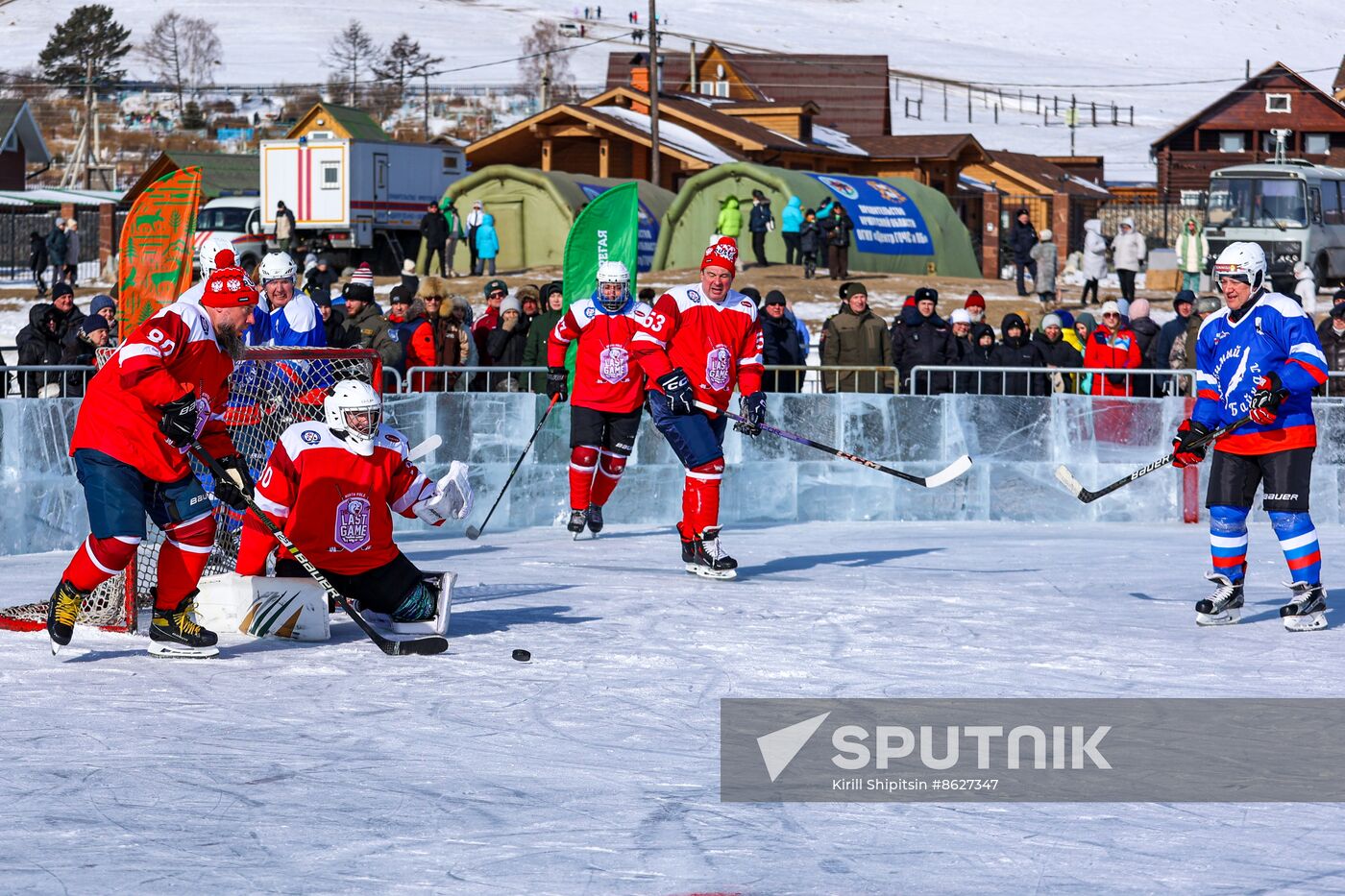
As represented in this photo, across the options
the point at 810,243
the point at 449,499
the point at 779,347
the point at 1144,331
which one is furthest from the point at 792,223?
the point at 449,499

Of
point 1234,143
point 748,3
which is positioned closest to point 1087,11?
point 748,3

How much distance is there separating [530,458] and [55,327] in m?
3.66

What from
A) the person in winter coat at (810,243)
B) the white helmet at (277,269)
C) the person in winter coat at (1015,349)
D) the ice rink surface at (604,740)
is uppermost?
the person in winter coat at (810,243)

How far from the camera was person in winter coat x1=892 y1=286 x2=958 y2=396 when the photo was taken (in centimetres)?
1424

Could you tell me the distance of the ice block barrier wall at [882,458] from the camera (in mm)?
12938

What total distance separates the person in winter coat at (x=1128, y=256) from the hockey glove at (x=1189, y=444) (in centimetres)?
1868

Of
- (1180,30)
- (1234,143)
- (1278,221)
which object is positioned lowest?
(1278,221)

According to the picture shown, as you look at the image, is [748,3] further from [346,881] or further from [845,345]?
[346,881]

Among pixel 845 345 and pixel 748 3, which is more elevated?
pixel 748 3

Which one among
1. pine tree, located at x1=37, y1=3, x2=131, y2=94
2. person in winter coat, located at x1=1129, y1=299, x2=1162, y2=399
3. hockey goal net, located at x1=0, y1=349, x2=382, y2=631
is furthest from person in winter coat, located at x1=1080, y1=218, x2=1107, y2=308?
pine tree, located at x1=37, y1=3, x2=131, y2=94

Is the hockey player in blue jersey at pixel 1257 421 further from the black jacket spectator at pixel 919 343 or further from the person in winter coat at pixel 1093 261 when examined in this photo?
the person in winter coat at pixel 1093 261

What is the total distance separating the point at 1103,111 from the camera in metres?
101

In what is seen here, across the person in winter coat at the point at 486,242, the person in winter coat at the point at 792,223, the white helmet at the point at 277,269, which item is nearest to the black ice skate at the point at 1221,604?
the white helmet at the point at 277,269

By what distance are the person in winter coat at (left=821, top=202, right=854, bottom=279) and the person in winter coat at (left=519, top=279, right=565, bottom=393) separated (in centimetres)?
1581
